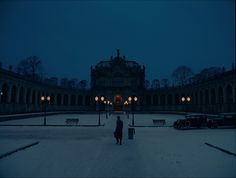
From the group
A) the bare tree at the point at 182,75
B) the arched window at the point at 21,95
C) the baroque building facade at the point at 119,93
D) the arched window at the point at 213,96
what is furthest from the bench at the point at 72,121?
the bare tree at the point at 182,75

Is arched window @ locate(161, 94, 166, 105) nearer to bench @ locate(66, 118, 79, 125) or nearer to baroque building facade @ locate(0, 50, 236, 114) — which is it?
baroque building facade @ locate(0, 50, 236, 114)

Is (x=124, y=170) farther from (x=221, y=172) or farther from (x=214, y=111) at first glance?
(x=214, y=111)

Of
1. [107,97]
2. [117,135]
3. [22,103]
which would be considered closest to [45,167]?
[117,135]

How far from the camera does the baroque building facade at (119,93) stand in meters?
41.0

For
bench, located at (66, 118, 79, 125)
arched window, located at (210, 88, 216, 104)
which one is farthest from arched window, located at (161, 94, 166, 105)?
bench, located at (66, 118, 79, 125)

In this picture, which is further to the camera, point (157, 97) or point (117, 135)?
point (157, 97)

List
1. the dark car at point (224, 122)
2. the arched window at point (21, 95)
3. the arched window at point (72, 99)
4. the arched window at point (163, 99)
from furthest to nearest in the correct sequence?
the arched window at point (72, 99), the arched window at point (163, 99), the arched window at point (21, 95), the dark car at point (224, 122)

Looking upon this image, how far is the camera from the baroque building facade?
135 ft

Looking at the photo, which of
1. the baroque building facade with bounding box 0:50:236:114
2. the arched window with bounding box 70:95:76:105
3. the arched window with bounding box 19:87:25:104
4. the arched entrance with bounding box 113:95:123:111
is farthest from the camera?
the arched window with bounding box 70:95:76:105

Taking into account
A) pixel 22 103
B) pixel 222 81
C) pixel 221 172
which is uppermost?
pixel 222 81

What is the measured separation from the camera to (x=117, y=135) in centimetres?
1273

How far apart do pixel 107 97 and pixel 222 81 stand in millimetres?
43723

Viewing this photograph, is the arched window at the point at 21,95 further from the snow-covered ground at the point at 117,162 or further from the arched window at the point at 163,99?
the arched window at the point at 163,99

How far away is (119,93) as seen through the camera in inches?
3029
